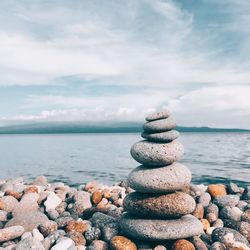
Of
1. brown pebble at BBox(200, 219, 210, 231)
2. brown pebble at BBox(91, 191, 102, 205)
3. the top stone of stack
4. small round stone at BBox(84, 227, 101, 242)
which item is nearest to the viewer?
the top stone of stack

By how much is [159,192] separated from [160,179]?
0.41m

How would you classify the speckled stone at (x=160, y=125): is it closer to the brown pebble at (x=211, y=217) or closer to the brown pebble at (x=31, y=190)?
the brown pebble at (x=211, y=217)

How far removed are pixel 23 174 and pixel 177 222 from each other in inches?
1346

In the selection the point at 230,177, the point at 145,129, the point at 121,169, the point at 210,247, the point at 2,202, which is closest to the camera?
the point at 210,247

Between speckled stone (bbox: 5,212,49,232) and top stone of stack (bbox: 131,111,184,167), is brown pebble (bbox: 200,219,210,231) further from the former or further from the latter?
speckled stone (bbox: 5,212,49,232)

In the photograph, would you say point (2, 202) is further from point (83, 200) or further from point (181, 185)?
point (181, 185)

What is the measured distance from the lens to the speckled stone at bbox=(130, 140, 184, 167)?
11.5m

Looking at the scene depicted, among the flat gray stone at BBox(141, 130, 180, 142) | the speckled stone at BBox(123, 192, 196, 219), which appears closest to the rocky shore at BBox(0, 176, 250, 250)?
the speckled stone at BBox(123, 192, 196, 219)

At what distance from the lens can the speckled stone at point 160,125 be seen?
11.7 m

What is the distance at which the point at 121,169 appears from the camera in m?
46.1

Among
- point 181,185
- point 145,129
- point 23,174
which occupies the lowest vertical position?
point 23,174

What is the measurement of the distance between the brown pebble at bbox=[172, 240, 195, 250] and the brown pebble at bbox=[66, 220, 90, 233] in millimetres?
2718

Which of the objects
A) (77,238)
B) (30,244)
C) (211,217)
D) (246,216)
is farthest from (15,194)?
(246,216)

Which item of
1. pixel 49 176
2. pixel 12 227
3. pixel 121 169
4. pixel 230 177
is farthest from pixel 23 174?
pixel 12 227
